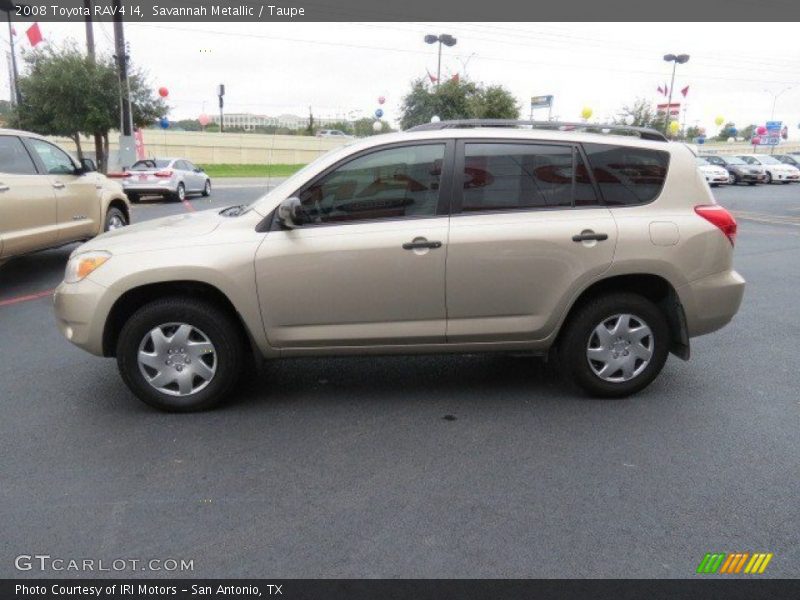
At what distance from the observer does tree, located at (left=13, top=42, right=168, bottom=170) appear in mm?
24672

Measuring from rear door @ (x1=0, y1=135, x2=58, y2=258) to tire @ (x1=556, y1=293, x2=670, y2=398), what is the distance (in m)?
6.14

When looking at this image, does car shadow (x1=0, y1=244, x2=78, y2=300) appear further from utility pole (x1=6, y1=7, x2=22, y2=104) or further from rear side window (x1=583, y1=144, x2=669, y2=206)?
utility pole (x1=6, y1=7, x2=22, y2=104)

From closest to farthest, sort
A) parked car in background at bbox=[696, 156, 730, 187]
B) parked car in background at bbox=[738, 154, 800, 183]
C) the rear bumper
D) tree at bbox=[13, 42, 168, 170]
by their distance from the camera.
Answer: the rear bumper → tree at bbox=[13, 42, 168, 170] → parked car in background at bbox=[696, 156, 730, 187] → parked car in background at bbox=[738, 154, 800, 183]

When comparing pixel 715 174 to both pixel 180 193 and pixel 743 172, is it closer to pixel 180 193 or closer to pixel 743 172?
pixel 743 172

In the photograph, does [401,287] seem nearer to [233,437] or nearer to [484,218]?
[484,218]

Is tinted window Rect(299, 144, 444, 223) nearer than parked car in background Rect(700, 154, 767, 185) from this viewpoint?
Yes

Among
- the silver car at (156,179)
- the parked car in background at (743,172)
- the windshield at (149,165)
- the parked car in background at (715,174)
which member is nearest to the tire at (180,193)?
the silver car at (156,179)

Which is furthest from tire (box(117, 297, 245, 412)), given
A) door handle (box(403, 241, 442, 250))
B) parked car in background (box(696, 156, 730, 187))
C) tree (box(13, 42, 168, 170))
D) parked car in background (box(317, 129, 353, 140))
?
parked car in background (box(317, 129, 353, 140))

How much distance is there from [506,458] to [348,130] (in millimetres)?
90324

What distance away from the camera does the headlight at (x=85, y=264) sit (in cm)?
426

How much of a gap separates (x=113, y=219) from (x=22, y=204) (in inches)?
87.8

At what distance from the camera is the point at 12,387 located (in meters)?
4.79

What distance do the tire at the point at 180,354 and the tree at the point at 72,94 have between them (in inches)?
899

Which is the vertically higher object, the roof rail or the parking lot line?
the roof rail
